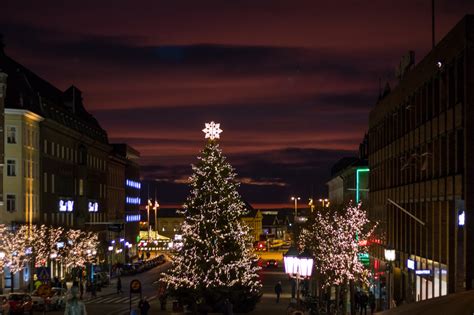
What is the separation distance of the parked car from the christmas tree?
26.6 ft

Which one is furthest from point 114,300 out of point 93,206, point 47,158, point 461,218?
point 93,206

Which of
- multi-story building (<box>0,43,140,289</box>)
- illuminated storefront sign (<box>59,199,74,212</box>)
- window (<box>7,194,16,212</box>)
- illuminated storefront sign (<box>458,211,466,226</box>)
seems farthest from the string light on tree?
illuminated storefront sign (<box>59,199,74,212</box>)

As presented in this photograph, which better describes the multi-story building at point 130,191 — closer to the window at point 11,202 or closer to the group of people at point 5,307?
the window at point 11,202

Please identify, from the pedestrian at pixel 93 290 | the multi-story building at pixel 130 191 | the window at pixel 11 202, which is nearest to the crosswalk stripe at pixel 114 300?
the pedestrian at pixel 93 290

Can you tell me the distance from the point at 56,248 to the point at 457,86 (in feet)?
191

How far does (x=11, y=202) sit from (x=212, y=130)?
37507 millimetres

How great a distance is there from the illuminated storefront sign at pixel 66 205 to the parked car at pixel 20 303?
4935cm

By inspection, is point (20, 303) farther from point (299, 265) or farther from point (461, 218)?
point (461, 218)

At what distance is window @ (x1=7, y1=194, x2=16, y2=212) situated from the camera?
9081cm

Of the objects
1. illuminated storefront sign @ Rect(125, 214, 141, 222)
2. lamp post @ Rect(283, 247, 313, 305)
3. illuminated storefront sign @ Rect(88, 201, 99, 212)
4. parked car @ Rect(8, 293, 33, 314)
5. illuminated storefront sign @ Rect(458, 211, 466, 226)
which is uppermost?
illuminated storefront sign @ Rect(458, 211, 466, 226)

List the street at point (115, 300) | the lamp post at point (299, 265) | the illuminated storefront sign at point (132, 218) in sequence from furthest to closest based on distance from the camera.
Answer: the illuminated storefront sign at point (132, 218)
the street at point (115, 300)
the lamp post at point (299, 265)

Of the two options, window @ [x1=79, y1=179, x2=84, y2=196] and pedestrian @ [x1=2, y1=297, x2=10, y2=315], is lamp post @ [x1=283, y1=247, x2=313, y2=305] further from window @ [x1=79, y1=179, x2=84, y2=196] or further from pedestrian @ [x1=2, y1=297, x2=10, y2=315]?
window @ [x1=79, y1=179, x2=84, y2=196]

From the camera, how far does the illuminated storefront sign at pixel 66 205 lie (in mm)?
108200

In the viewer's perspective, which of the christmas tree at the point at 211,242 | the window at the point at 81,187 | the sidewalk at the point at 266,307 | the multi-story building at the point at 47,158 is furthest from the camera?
the window at the point at 81,187
